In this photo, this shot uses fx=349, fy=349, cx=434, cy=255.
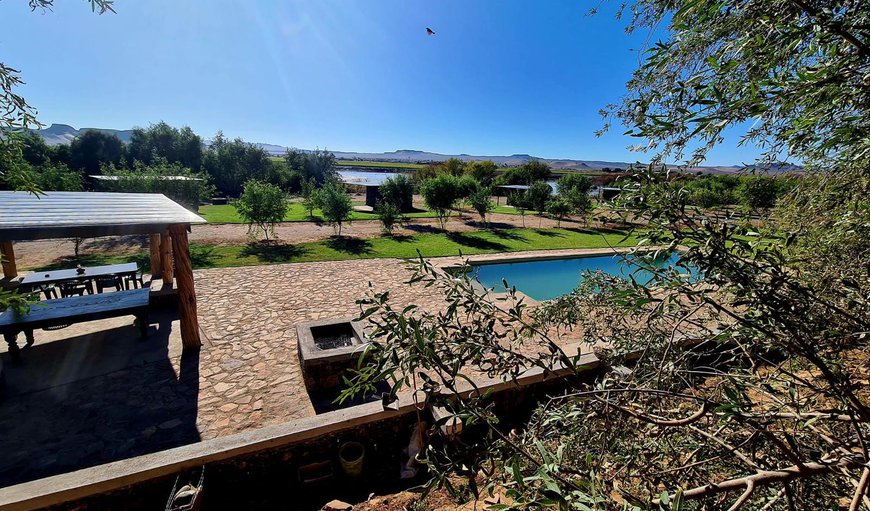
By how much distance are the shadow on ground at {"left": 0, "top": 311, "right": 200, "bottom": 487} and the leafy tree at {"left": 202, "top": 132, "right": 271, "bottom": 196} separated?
32.8 metres

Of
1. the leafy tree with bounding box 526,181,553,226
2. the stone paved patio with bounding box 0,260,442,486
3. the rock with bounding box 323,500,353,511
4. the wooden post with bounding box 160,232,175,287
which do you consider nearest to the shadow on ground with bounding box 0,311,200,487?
the stone paved patio with bounding box 0,260,442,486

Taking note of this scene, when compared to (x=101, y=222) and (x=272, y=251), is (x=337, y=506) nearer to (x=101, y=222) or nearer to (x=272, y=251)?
(x=101, y=222)

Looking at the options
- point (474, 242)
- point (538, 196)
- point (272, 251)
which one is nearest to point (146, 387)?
point (272, 251)

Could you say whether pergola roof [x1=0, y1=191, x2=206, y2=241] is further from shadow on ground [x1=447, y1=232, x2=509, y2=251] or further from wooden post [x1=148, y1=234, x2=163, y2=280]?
shadow on ground [x1=447, y1=232, x2=509, y2=251]

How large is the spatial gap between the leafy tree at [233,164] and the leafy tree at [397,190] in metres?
16.9

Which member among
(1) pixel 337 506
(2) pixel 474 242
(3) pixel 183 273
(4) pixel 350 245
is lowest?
(1) pixel 337 506

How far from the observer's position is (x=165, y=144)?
37.2 meters

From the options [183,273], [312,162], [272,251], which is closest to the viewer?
[183,273]

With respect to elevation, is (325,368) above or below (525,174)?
below

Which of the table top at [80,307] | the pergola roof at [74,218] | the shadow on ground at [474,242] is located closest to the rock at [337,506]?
the pergola roof at [74,218]

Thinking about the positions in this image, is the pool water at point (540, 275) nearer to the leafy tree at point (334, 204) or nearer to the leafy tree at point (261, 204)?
the leafy tree at point (334, 204)

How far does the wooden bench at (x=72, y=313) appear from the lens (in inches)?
230

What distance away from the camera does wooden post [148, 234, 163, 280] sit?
10734 mm

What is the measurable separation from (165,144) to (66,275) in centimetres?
3685
